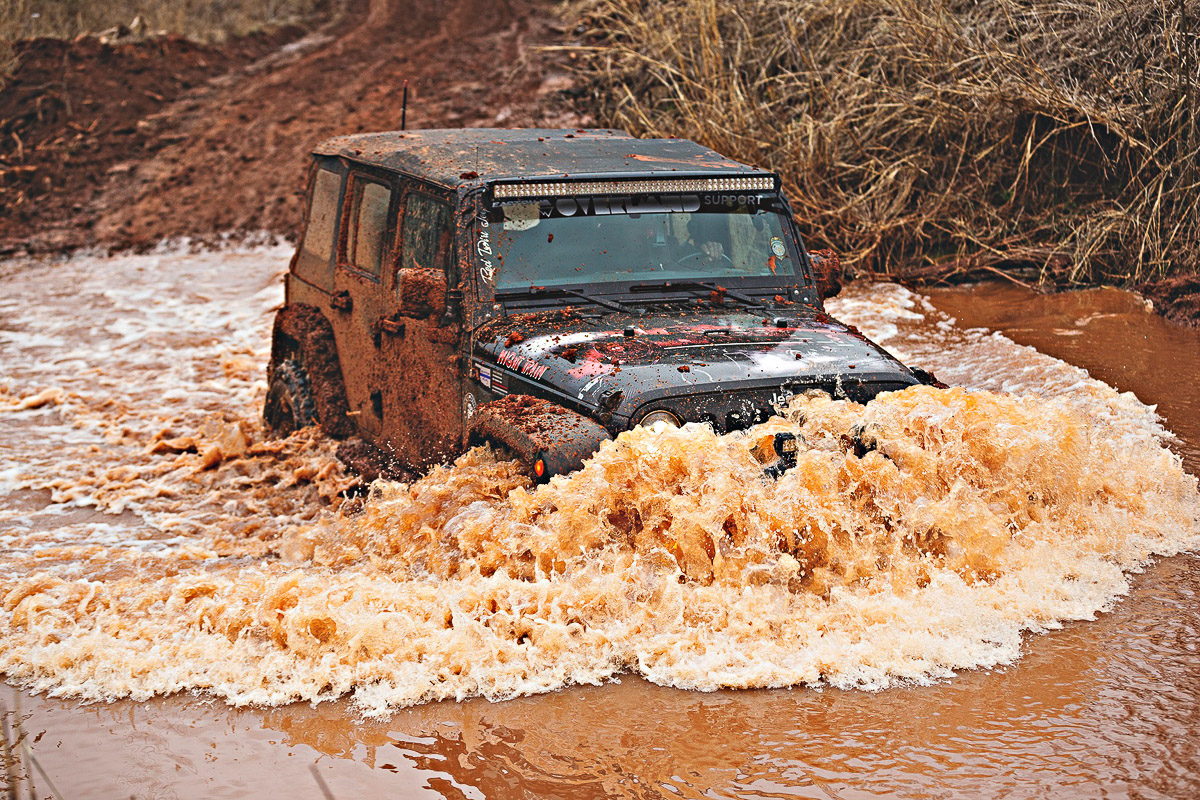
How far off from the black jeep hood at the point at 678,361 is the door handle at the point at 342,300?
4.96 feet

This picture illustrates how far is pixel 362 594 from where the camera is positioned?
4.73 m

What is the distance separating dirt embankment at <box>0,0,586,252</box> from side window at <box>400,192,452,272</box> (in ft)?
30.7

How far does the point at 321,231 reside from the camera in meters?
7.08

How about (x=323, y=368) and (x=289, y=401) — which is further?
(x=289, y=401)

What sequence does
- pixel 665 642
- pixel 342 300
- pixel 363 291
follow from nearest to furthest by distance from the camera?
pixel 665 642 < pixel 363 291 < pixel 342 300

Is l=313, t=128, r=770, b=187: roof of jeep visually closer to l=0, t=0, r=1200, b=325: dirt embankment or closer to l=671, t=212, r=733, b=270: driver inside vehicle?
l=671, t=212, r=733, b=270: driver inside vehicle

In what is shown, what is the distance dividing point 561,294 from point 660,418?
1096 millimetres

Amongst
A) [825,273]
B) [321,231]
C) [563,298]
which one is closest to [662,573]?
[563,298]

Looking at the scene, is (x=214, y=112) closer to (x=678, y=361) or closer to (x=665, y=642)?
(x=678, y=361)

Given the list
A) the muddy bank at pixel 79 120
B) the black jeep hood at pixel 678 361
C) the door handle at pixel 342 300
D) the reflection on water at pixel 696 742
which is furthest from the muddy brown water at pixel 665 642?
the muddy bank at pixel 79 120

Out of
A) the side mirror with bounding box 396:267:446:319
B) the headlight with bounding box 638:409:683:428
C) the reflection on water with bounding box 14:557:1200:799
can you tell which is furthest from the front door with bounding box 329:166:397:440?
the reflection on water with bounding box 14:557:1200:799

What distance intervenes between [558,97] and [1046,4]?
23.1ft

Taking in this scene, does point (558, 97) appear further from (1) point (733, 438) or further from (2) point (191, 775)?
(2) point (191, 775)

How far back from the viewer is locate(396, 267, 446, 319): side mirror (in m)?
5.32
